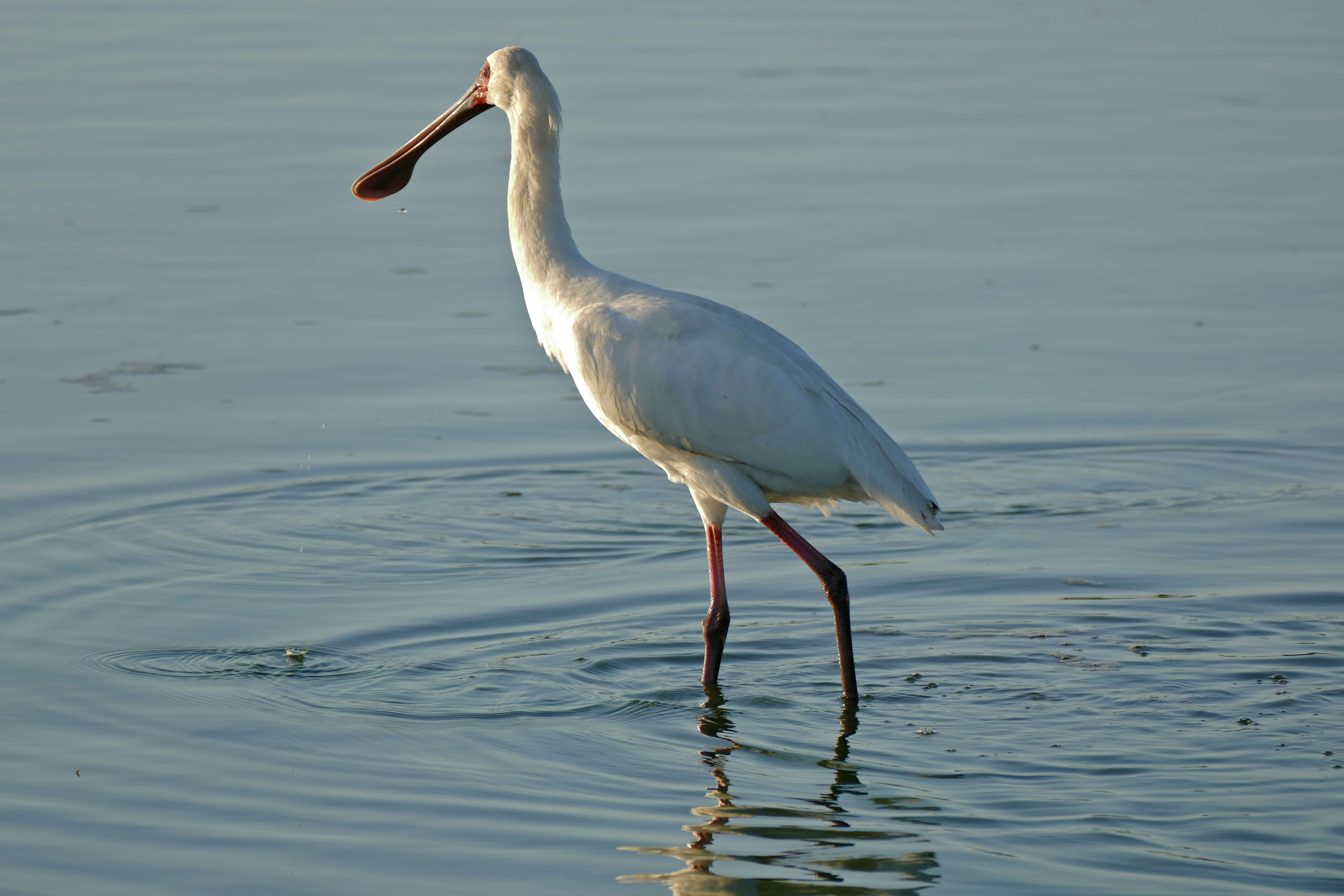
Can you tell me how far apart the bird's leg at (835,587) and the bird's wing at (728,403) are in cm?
21

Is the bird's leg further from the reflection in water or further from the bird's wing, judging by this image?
the reflection in water

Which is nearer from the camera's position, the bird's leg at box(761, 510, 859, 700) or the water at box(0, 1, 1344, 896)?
the water at box(0, 1, 1344, 896)

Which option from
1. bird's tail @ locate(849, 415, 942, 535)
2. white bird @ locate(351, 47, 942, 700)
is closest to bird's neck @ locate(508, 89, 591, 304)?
white bird @ locate(351, 47, 942, 700)

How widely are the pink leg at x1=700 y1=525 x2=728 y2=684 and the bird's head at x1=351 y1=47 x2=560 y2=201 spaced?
1870mm

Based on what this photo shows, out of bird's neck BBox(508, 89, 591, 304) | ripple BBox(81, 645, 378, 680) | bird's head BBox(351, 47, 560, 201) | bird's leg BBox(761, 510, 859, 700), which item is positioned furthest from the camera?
bird's head BBox(351, 47, 560, 201)

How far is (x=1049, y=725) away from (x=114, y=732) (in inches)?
127

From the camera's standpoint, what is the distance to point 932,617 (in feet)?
25.4

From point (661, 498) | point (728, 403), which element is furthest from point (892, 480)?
point (661, 498)

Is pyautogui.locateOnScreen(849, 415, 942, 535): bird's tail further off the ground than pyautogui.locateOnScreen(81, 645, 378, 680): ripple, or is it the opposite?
pyautogui.locateOnScreen(849, 415, 942, 535): bird's tail

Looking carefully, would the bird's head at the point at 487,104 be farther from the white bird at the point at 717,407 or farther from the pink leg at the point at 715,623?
the pink leg at the point at 715,623

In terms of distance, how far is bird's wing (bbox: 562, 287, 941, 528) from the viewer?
7.05 m

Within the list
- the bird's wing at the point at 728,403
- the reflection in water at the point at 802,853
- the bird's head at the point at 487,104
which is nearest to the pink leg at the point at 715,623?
the bird's wing at the point at 728,403

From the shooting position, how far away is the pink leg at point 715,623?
23.4 feet

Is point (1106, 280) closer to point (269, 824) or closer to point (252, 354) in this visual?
point (252, 354)
